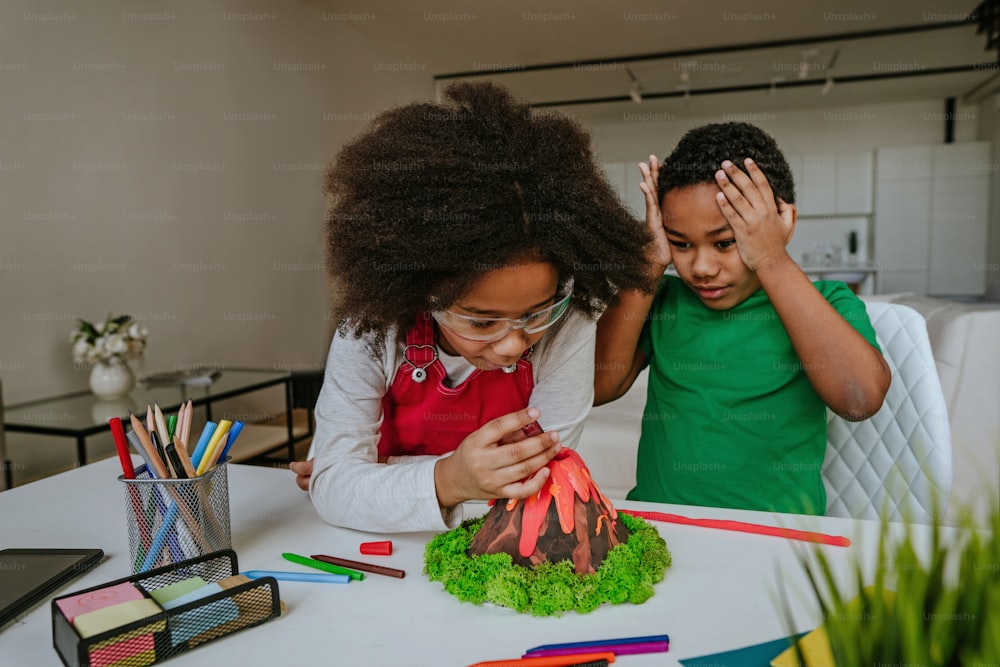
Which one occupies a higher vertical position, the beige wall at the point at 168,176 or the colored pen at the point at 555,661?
the beige wall at the point at 168,176

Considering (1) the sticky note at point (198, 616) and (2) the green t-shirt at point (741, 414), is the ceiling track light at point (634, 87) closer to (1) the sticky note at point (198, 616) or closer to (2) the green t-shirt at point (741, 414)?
(2) the green t-shirt at point (741, 414)

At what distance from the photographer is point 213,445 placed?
2.91 ft

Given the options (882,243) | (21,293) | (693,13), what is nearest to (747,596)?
(21,293)

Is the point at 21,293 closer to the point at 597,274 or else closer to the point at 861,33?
the point at 597,274

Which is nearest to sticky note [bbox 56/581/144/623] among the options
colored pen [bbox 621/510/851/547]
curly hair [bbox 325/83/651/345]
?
curly hair [bbox 325/83/651/345]

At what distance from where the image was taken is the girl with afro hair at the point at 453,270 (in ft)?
2.93

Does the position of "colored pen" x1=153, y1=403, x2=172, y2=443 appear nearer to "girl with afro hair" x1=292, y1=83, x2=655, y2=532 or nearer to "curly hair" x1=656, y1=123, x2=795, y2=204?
"girl with afro hair" x1=292, y1=83, x2=655, y2=532

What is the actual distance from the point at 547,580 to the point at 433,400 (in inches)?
18.4

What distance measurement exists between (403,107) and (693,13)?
18.1ft

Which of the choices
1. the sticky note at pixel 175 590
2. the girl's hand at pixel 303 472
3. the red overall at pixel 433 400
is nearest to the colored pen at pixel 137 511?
the sticky note at pixel 175 590

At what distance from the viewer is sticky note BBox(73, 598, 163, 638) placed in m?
0.64

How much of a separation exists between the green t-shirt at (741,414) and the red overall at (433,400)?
36 cm

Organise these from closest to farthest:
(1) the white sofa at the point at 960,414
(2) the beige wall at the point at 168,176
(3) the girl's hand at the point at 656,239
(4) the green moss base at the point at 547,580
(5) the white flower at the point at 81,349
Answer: (4) the green moss base at the point at 547,580
(3) the girl's hand at the point at 656,239
(1) the white sofa at the point at 960,414
(5) the white flower at the point at 81,349
(2) the beige wall at the point at 168,176

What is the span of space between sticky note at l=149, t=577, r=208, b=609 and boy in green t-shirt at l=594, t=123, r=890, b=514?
86cm
